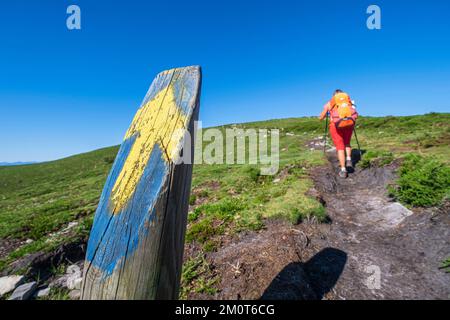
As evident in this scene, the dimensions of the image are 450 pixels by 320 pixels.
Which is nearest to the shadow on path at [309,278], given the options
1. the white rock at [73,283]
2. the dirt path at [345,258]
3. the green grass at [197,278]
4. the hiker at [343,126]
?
the dirt path at [345,258]

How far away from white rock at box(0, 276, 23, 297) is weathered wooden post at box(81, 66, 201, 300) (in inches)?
180

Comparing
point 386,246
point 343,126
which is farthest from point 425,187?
point 343,126

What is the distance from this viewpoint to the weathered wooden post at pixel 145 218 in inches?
54.4

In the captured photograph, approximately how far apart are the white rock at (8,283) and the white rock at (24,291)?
7.1 inches

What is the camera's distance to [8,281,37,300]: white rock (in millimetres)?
4142

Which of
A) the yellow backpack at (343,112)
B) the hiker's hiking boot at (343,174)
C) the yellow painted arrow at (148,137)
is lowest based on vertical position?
the hiker's hiking boot at (343,174)

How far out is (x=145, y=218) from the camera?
54.6 inches

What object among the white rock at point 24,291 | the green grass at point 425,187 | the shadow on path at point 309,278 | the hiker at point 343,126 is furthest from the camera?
the hiker at point 343,126

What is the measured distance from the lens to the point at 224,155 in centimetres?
1856

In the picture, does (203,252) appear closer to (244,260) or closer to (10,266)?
(244,260)

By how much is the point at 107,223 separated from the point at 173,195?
0.46 meters

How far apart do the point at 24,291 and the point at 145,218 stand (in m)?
4.76

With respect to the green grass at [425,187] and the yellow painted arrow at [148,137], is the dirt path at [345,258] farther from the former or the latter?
the yellow painted arrow at [148,137]
